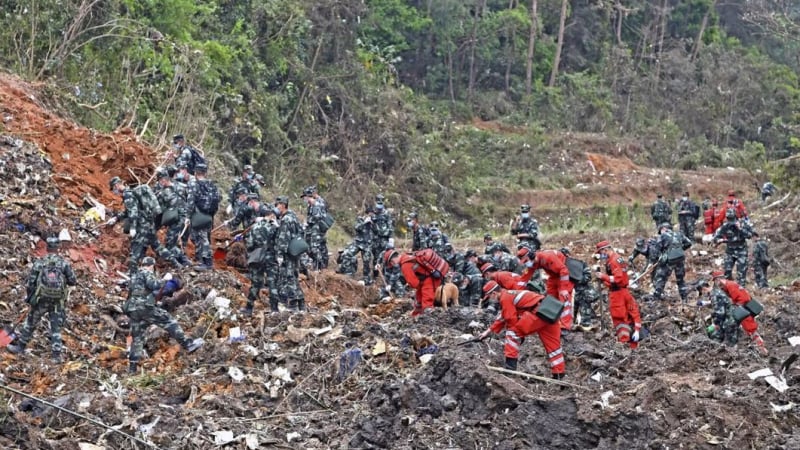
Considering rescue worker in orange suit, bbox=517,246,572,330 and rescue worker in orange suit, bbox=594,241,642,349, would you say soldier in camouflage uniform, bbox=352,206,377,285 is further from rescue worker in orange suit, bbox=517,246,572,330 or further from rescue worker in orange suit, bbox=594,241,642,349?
rescue worker in orange suit, bbox=517,246,572,330

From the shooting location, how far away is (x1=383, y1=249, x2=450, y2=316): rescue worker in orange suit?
14.6 metres

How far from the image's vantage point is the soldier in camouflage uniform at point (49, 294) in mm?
12164

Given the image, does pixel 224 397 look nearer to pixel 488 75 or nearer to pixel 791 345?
pixel 791 345

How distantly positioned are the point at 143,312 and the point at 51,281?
1.09m

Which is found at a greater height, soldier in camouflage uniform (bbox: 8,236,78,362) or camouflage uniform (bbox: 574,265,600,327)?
soldier in camouflage uniform (bbox: 8,236,78,362)

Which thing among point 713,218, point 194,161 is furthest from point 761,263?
point 194,161

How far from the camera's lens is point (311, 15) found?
3269 cm

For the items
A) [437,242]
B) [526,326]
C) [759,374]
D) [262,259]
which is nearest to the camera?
[526,326]

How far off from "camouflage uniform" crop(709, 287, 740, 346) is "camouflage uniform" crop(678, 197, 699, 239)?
8784mm

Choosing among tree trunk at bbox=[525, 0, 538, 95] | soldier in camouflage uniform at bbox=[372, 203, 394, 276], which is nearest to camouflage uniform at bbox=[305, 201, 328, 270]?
soldier in camouflage uniform at bbox=[372, 203, 394, 276]

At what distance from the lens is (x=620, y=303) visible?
1389cm

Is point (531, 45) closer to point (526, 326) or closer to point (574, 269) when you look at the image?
point (574, 269)

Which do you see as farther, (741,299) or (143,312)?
(741,299)

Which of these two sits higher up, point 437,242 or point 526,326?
point 526,326
